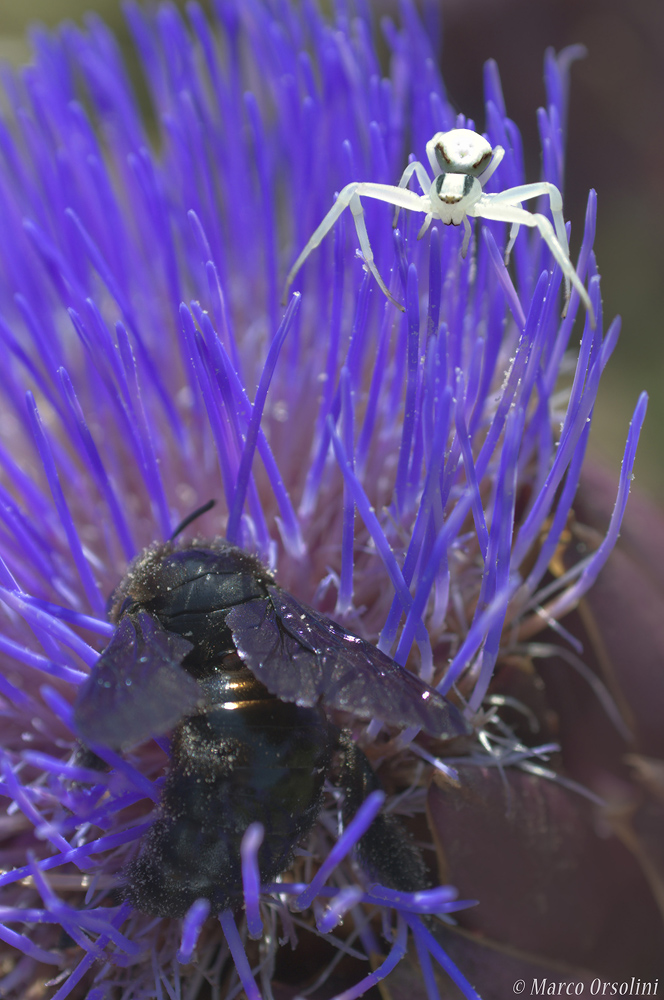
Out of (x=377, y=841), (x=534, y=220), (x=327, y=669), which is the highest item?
(x=534, y=220)

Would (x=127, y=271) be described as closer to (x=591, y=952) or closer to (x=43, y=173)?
(x=43, y=173)

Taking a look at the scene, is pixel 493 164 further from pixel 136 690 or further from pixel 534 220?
pixel 136 690

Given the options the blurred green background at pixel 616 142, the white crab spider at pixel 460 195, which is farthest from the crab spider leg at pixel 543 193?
the blurred green background at pixel 616 142

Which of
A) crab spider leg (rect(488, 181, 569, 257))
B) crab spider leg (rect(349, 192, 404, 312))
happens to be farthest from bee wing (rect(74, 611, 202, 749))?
crab spider leg (rect(488, 181, 569, 257))

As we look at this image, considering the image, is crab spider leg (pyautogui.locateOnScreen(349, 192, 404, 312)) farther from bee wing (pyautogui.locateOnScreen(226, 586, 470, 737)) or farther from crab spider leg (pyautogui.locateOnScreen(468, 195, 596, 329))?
bee wing (pyautogui.locateOnScreen(226, 586, 470, 737))

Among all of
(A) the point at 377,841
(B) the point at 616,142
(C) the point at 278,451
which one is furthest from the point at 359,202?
(B) the point at 616,142

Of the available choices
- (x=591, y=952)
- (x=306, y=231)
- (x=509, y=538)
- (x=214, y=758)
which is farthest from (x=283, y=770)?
(x=306, y=231)

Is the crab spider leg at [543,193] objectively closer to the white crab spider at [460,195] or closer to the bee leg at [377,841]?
the white crab spider at [460,195]
